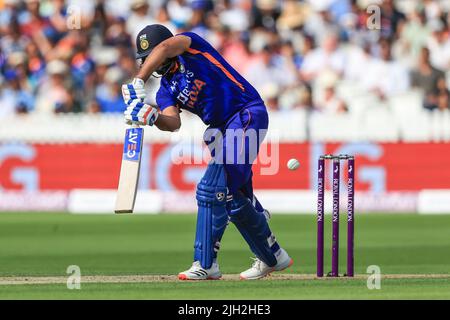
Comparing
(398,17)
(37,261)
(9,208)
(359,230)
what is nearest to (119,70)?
(9,208)

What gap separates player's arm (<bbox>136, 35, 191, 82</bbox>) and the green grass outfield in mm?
1415

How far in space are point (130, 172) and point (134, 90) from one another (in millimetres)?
538

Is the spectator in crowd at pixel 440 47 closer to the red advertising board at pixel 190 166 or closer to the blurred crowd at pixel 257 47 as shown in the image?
the blurred crowd at pixel 257 47

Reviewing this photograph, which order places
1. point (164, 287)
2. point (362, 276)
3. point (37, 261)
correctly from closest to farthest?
point (164, 287) → point (362, 276) → point (37, 261)

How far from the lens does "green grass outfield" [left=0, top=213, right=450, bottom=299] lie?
310 inches

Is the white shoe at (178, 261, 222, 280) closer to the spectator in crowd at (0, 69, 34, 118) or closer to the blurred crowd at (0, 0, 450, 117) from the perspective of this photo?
the blurred crowd at (0, 0, 450, 117)

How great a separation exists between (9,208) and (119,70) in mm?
2709

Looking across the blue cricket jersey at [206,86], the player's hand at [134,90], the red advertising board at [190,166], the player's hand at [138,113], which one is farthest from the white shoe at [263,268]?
the red advertising board at [190,166]

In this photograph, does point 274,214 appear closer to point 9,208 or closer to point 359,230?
point 359,230

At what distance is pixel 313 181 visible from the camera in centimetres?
1658

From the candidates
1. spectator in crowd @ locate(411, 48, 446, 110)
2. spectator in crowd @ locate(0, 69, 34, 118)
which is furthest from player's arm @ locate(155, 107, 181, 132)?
spectator in crowd @ locate(0, 69, 34, 118)

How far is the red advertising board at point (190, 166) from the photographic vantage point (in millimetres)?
16344

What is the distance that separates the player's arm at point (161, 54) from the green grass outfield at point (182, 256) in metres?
1.42

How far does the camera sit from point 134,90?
8.16 meters
